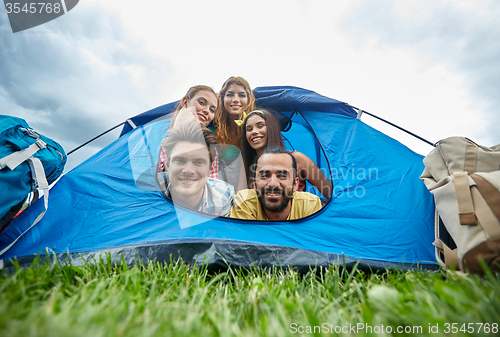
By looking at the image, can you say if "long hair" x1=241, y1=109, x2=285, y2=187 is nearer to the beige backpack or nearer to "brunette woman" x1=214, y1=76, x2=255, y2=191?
"brunette woman" x1=214, y1=76, x2=255, y2=191

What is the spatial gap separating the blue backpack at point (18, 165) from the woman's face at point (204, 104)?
1.18 meters

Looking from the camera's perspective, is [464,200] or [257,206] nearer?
[464,200]

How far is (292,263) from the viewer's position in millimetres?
912

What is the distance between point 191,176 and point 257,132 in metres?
0.75

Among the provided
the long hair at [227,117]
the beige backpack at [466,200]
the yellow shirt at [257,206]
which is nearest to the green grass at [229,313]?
the beige backpack at [466,200]

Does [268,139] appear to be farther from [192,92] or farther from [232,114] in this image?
[192,92]

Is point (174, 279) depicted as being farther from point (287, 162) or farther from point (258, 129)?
point (258, 129)

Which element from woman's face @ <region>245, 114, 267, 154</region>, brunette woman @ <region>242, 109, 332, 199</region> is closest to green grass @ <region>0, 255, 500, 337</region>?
brunette woman @ <region>242, 109, 332, 199</region>

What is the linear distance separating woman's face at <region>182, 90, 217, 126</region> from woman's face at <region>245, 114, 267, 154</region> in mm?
406

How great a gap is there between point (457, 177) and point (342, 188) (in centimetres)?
63

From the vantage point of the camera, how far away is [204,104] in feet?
6.95

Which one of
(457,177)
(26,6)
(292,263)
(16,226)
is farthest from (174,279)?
(26,6)

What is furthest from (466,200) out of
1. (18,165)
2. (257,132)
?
(18,165)

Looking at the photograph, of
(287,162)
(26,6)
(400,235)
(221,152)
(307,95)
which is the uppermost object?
(26,6)
